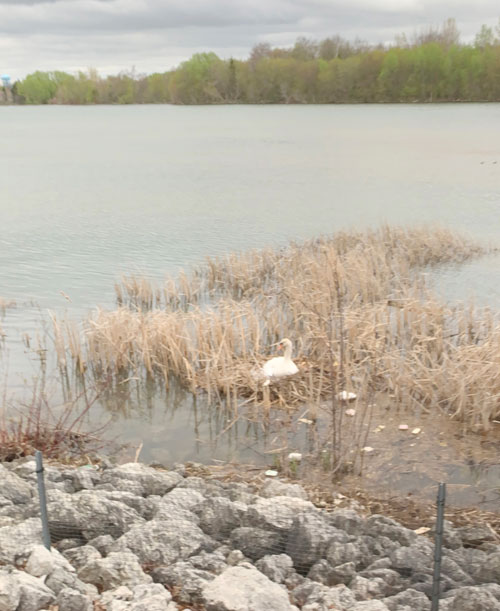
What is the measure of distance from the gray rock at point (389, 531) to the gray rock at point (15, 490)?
2598 millimetres

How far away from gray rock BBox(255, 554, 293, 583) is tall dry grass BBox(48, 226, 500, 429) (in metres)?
2.15

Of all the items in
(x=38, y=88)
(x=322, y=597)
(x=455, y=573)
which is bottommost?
(x=455, y=573)

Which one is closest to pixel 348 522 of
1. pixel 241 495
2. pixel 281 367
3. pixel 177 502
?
pixel 241 495

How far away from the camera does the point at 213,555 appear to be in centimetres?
445

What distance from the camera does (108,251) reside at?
17781 mm

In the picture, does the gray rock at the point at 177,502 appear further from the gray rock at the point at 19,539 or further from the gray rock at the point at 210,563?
the gray rock at the point at 19,539

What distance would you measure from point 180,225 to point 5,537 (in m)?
16.7

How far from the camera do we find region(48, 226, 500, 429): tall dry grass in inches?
299

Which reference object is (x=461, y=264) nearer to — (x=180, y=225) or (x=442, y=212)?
(x=442, y=212)

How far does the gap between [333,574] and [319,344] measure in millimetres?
4647

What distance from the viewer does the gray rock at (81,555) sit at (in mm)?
4289

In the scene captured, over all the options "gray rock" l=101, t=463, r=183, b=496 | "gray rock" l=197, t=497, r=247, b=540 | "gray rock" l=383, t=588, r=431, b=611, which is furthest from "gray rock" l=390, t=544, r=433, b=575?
"gray rock" l=101, t=463, r=183, b=496

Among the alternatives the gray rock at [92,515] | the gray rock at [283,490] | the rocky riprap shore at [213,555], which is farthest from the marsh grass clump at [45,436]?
the gray rock at [283,490]

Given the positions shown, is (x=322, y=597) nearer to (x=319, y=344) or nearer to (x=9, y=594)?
(x=9, y=594)
